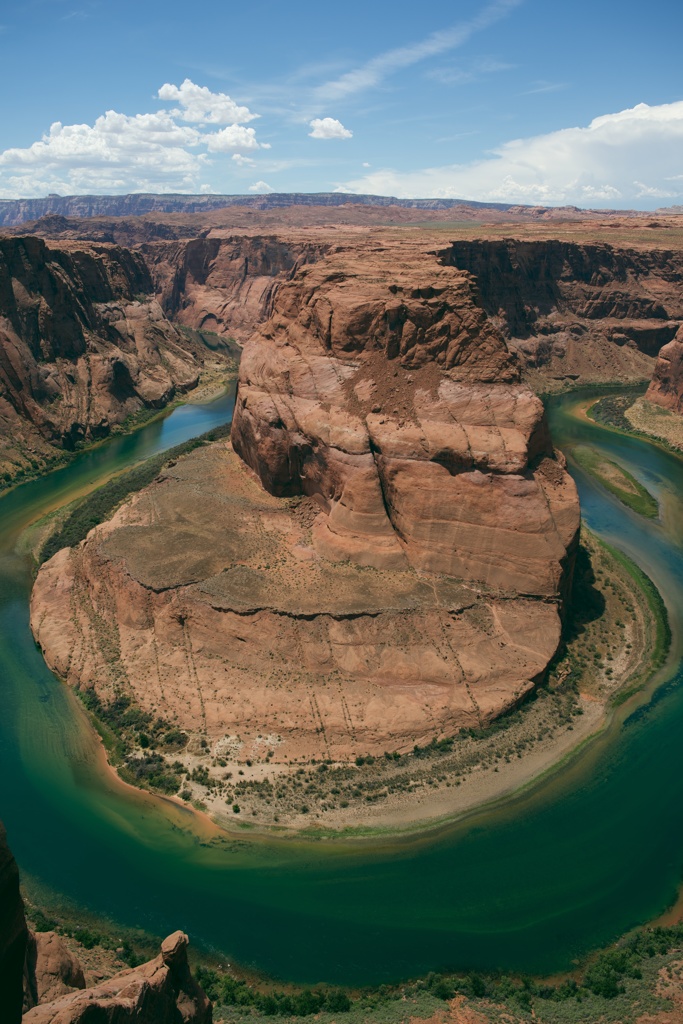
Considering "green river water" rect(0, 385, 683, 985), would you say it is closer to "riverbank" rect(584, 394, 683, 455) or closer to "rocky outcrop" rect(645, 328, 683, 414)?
"riverbank" rect(584, 394, 683, 455)

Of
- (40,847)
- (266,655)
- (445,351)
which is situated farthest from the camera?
(445,351)

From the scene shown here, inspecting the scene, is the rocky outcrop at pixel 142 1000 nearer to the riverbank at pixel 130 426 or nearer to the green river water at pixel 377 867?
the green river water at pixel 377 867

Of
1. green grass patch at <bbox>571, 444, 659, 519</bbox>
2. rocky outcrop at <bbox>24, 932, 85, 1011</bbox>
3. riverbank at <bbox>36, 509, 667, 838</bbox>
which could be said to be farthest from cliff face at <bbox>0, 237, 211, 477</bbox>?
rocky outcrop at <bbox>24, 932, 85, 1011</bbox>

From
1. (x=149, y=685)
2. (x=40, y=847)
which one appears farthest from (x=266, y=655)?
(x=40, y=847)

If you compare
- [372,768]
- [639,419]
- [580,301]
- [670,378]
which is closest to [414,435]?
[372,768]

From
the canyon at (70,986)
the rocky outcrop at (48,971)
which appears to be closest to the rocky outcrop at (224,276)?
the rocky outcrop at (48,971)

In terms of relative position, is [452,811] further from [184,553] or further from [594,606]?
[184,553]

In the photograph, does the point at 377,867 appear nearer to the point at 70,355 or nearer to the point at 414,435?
the point at 414,435
